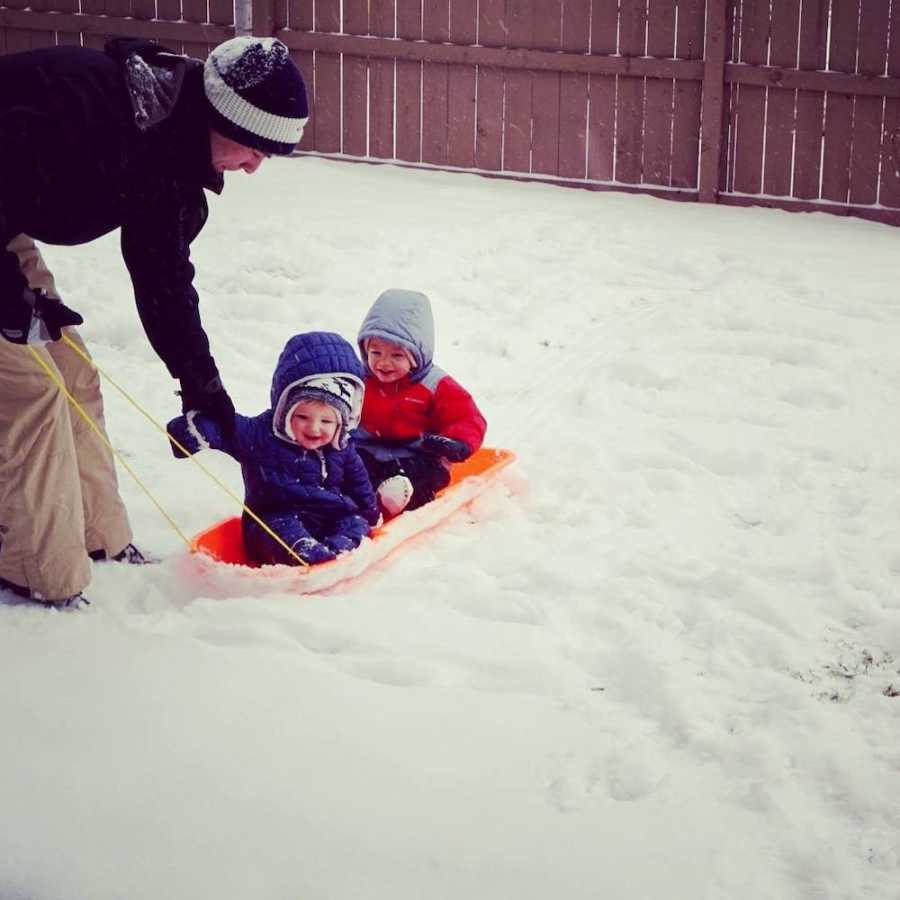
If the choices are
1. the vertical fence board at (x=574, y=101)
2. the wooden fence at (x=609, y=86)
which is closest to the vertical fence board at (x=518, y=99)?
the wooden fence at (x=609, y=86)

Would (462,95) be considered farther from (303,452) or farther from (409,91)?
(303,452)

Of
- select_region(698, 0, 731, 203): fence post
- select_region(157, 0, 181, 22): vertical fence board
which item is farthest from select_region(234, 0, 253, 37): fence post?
select_region(698, 0, 731, 203): fence post

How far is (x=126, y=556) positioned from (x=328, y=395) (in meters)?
0.78

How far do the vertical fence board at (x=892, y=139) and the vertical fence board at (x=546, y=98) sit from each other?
222 centimetres

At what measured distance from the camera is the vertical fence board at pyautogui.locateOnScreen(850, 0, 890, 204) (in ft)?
28.6

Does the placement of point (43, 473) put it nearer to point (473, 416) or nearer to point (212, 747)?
point (212, 747)

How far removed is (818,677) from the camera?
3.34m

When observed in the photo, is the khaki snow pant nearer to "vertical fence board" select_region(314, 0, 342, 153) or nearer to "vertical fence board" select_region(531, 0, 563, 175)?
"vertical fence board" select_region(531, 0, 563, 175)

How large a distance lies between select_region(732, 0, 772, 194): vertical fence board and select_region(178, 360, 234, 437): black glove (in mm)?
6338

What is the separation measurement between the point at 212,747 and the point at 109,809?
297 millimetres

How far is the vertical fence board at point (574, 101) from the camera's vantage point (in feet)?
31.1

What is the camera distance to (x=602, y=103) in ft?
31.3

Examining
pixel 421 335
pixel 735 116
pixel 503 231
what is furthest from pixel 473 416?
pixel 735 116

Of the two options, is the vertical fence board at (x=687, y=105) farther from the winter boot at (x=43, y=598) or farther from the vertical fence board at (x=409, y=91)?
the winter boot at (x=43, y=598)
